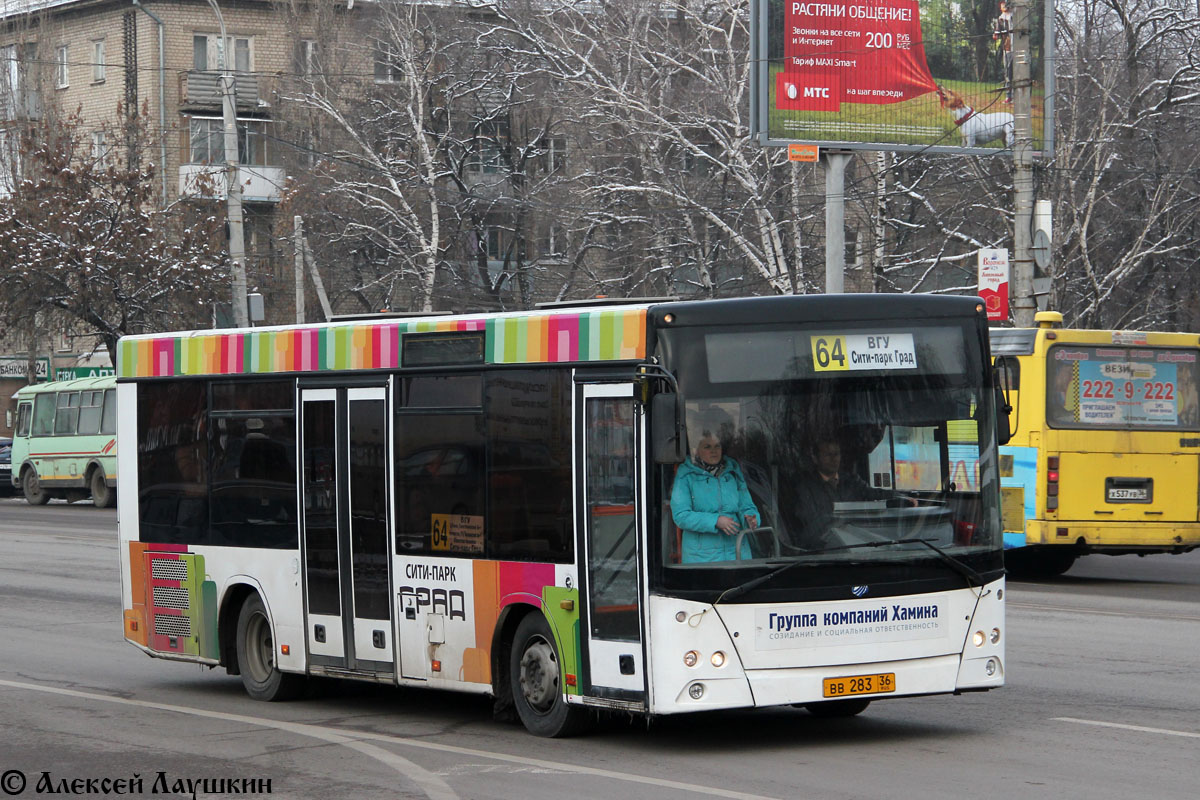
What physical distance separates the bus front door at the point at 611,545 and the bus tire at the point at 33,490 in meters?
35.7

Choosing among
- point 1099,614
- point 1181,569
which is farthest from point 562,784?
point 1181,569

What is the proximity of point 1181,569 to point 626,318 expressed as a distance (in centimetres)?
1480

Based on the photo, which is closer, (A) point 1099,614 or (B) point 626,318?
(B) point 626,318

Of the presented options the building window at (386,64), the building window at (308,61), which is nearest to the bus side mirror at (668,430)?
the building window at (386,64)

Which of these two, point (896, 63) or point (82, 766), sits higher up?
point (896, 63)

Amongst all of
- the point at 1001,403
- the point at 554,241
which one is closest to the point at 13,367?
the point at 554,241

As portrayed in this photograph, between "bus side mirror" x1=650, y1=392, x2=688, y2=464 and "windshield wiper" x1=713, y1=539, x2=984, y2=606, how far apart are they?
0.70 m

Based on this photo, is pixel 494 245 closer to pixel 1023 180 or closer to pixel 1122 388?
pixel 1023 180

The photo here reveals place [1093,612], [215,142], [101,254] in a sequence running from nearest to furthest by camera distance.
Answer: [1093,612] → [101,254] → [215,142]

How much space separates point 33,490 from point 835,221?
2443 cm

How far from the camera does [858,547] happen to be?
9062 millimetres

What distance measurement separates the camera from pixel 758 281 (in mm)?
34938

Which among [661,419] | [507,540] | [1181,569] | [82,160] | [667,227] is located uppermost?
[82,160]

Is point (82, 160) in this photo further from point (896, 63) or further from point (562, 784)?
point (562, 784)
